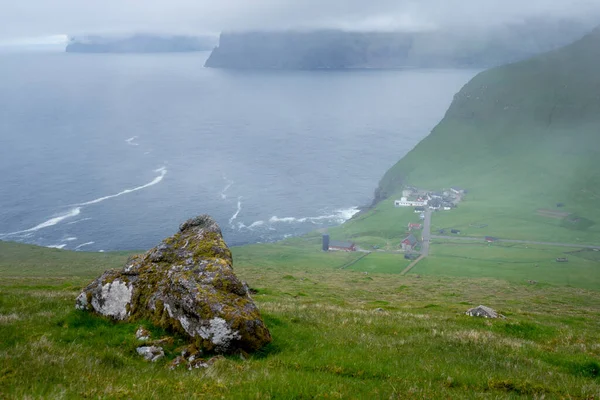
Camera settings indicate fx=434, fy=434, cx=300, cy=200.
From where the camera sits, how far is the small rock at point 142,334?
1348 cm

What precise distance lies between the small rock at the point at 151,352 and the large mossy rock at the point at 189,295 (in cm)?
106

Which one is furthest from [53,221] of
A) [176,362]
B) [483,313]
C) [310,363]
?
[310,363]

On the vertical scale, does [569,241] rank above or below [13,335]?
below

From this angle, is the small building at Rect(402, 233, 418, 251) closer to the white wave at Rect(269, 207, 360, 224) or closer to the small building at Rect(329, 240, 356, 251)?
the small building at Rect(329, 240, 356, 251)

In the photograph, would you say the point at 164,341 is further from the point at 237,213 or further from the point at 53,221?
the point at 53,221

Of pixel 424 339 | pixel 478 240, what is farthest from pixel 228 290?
pixel 478 240

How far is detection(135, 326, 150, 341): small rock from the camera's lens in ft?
44.2

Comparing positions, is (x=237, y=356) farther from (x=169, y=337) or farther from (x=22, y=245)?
(x=22, y=245)

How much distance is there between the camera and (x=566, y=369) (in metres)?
13.5

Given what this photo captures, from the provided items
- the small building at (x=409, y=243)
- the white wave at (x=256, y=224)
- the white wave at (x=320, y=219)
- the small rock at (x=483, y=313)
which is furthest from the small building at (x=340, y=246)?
the small rock at (x=483, y=313)

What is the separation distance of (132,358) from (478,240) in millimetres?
181900

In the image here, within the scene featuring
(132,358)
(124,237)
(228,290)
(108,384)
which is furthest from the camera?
(124,237)

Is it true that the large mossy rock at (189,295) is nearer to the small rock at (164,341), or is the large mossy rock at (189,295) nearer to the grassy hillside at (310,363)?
the small rock at (164,341)

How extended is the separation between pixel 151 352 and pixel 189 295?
1981mm
